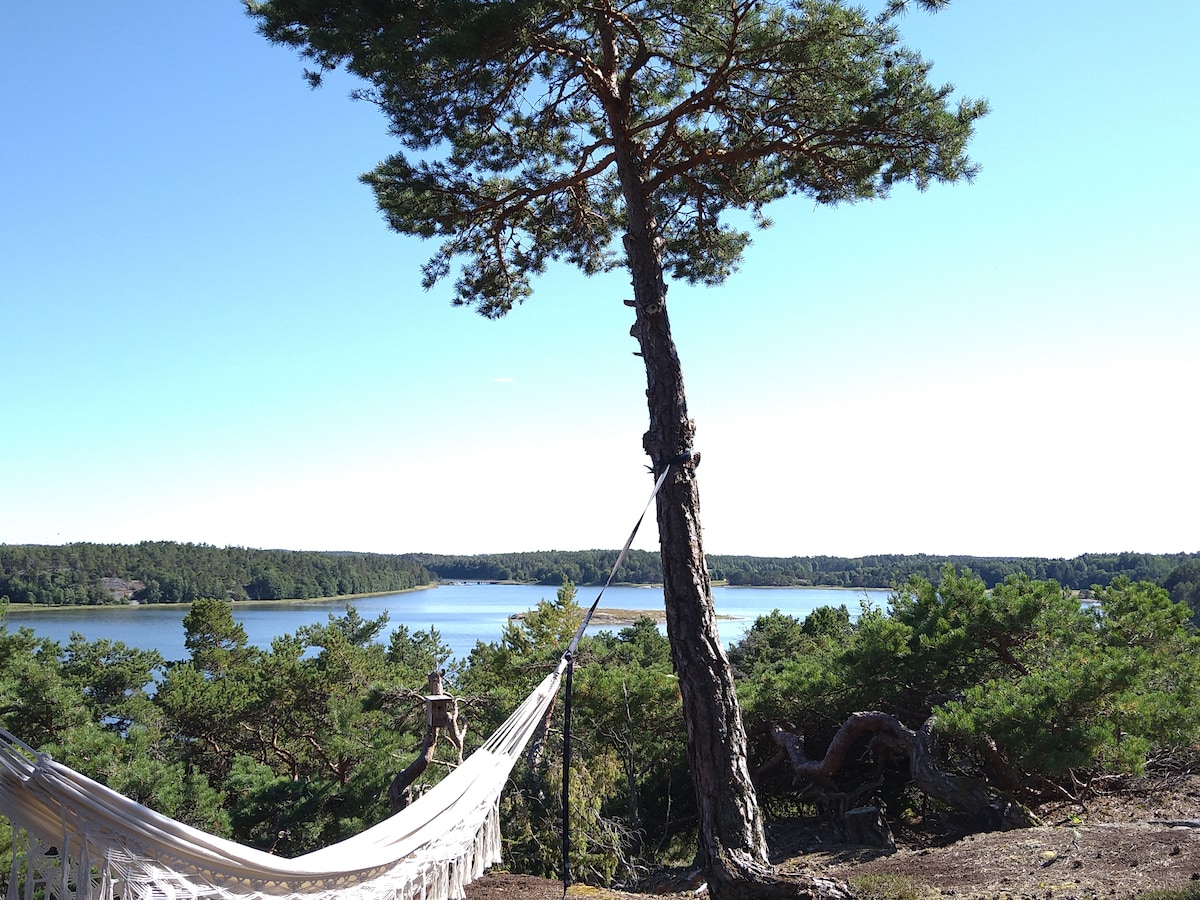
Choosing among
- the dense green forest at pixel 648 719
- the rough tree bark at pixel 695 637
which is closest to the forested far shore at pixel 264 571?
the dense green forest at pixel 648 719

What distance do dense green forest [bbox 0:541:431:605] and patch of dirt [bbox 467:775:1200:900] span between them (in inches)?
1380

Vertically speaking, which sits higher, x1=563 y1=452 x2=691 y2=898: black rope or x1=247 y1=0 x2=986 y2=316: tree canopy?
x1=247 y1=0 x2=986 y2=316: tree canopy

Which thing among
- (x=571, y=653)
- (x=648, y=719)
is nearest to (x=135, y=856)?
(x=571, y=653)

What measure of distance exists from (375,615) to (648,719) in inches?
1033

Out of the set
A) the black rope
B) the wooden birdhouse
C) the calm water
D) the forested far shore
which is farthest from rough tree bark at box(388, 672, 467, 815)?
the forested far shore

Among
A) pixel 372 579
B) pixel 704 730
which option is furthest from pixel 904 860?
pixel 372 579

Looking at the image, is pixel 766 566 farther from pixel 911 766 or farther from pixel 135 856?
pixel 135 856

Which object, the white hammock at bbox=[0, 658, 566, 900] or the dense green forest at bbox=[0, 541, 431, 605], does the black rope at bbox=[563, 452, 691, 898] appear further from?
the dense green forest at bbox=[0, 541, 431, 605]

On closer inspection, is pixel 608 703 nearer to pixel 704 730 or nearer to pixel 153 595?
pixel 704 730

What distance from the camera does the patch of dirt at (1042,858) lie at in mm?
2268

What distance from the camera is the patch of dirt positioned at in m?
2.27

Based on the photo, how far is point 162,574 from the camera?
1492 inches

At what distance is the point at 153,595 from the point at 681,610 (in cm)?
4197

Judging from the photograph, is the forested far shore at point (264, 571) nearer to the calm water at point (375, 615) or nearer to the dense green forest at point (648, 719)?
the calm water at point (375, 615)
